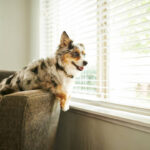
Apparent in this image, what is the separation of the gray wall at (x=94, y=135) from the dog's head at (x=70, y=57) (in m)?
0.50

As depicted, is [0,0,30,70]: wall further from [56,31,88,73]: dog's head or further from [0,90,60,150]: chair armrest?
[0,90,60,150]: chair armrest

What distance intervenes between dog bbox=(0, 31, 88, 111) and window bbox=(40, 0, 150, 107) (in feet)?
0.94

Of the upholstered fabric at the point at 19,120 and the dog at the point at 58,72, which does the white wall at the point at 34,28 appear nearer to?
the dog at the point at 58,72

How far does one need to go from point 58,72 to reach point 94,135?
0.65m

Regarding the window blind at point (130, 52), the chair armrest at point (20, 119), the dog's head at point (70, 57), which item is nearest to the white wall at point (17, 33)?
the dog's head at point (70, 57)

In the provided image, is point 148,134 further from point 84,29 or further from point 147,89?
point 84,29

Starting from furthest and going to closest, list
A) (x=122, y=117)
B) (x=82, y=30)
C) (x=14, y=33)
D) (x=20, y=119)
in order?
1. (x=14, y=33)
2. (x=82, y=30)
3. (x=122, y=117)
4. (x=20, y=119)

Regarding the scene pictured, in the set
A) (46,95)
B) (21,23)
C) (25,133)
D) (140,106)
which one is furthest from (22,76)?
(21,23)

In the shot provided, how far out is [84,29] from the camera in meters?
1.72

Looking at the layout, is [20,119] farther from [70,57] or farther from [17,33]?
[17,33]

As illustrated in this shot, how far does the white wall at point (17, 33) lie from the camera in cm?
228

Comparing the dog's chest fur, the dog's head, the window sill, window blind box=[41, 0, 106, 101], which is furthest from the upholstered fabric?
window blind box=[41, 0, 106, 101]

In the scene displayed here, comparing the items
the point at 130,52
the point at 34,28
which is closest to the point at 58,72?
the point at 130,52

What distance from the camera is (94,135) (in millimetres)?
1362
